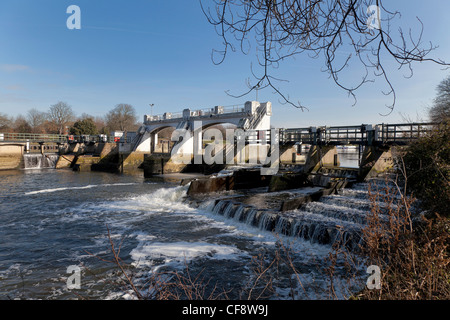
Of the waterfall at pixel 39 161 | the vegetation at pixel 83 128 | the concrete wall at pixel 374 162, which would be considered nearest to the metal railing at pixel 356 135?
the concrete wall at pixel 374 162

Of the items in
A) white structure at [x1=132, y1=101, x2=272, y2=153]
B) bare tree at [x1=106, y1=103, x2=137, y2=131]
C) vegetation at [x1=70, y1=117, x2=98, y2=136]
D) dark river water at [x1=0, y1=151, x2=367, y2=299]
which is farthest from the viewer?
bare tree at [x1=106, y1=103, x2=137, y2=131]

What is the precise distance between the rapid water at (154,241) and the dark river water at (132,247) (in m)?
0.03

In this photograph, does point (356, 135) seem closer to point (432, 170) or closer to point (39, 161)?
point (432, 170)

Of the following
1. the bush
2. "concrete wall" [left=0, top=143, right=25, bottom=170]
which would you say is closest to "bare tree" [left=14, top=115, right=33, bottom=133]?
"concrete wall" [left=0, top=143, right=25, bottom=170]

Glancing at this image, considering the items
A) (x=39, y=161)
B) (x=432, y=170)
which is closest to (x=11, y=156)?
(x=39, y=161)

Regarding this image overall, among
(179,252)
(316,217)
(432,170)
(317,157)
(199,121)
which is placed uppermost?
(199,121)

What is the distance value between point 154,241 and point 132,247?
85cm

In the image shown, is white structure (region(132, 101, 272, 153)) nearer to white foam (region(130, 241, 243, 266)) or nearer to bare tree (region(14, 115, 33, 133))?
white foam (region(130, 241, 243, 266))

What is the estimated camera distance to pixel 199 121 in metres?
38.5

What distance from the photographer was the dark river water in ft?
22.7

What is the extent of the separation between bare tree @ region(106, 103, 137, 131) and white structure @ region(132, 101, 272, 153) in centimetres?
3561

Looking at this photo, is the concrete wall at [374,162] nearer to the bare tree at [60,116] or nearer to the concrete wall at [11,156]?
the concrete wall at [11,156]
